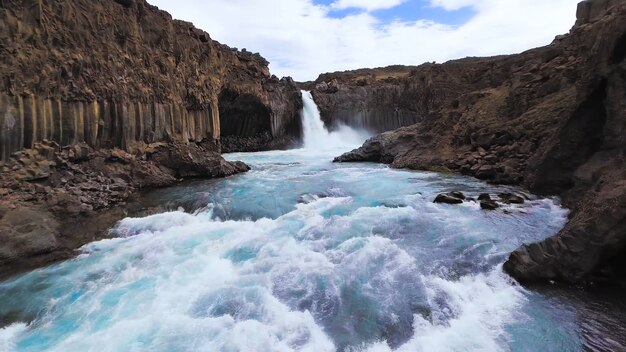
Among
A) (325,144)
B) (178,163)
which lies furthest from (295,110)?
(178,163)

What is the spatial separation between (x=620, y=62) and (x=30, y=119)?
1547cm

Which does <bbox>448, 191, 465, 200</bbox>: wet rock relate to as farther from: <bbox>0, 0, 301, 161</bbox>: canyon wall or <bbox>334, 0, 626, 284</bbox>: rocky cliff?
<bbox>0, 0, 301, 161</bbox>: canyon wall

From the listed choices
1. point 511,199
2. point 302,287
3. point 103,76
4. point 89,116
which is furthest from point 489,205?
point 103,76

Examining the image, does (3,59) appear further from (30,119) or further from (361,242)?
(361,242)

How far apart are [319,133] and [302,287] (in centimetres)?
3425

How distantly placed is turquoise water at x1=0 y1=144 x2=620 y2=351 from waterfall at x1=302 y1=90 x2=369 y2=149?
27.6m

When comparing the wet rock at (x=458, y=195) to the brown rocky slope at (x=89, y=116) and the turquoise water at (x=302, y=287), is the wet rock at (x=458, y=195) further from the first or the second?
the brown rocky slope at (x=89, y=116)

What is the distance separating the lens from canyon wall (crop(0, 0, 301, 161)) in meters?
11.5

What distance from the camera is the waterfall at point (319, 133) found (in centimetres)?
3997

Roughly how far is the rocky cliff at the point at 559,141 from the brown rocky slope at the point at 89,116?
33.2ft

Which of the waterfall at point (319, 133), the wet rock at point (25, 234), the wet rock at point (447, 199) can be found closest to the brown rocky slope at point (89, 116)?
the wet rock at point (25, 234)

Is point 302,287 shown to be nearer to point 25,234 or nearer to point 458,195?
point 25,234

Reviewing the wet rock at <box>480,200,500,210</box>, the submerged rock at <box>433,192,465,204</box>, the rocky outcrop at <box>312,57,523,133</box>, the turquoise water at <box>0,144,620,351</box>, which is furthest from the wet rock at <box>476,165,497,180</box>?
the rocky outcrop at <box>312,57,523,133</box>

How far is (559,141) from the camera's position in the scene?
39.2 feet
